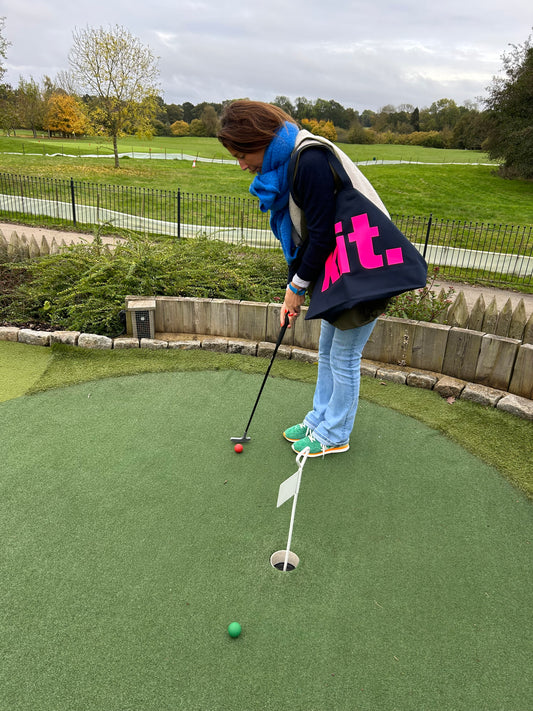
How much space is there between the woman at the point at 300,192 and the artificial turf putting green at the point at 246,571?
0.71 metres

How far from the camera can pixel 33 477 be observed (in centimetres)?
254

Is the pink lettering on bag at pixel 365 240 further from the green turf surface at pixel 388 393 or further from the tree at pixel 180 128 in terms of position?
the tree at pixel 180 128

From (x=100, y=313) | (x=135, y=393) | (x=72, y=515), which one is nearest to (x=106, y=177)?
(x=100, y=313)

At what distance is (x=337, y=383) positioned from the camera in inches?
103

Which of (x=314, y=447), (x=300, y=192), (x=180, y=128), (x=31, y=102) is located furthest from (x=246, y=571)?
(x=180, y=128)

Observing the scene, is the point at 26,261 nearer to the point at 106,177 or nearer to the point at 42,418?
the point at 42,418

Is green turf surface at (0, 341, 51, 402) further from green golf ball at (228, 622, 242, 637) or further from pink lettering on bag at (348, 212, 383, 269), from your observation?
pink lettering on bag at (348, 212, 383, 269)

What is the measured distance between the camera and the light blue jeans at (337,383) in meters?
2.51

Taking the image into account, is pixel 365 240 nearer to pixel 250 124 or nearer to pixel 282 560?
pixel 250 124

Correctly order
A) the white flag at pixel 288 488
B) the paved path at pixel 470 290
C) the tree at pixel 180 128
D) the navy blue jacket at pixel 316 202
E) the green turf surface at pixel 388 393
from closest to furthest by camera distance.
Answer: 1. the white flag at pixel 288 488
2. the navy blue jacket at pixel 316 202
3. the green turf surface at pixel 388 393
4. the paved path at pixel 470 290
5. the tree at pixel 180 128

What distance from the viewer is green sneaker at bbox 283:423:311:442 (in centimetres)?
294

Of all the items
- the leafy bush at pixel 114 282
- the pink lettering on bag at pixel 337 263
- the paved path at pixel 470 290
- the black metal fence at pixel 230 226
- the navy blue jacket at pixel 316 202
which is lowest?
the paved path at pixel 470 290

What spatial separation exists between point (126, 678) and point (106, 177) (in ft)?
67.0

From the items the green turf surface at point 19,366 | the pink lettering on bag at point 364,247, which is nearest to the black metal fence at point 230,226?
the green turf surface at point 19,366
